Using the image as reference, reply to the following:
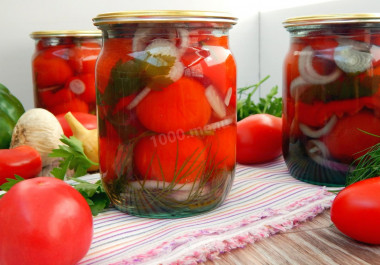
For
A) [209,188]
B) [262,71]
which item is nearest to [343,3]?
[262,71]

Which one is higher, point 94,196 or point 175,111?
point 175,111

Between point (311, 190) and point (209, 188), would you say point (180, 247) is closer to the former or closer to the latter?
point (209, 188)

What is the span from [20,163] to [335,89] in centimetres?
58

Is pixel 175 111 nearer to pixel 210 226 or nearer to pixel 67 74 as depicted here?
pixel 210 226

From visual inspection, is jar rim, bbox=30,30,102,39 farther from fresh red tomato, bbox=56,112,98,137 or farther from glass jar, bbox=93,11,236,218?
glass jar, bbox=93,11,236,218

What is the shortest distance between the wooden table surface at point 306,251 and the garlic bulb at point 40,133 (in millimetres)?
512

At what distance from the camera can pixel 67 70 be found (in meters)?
1.17

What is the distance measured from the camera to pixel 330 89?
85 cm

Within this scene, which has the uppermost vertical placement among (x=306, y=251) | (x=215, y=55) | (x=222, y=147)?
(x=215, y=55)

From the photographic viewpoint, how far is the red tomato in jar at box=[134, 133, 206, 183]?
72 centimetres

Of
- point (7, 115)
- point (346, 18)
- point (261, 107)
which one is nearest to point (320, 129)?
point (346, 18)

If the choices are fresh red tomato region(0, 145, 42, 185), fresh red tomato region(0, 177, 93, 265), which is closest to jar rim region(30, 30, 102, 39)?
fresh red tomato region(0, 145, 42, 185)

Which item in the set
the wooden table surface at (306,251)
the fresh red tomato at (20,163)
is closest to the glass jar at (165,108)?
the wooden table surface at (306,251)

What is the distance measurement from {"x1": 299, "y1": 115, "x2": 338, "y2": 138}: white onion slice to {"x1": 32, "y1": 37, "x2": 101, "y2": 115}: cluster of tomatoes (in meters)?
0.52
